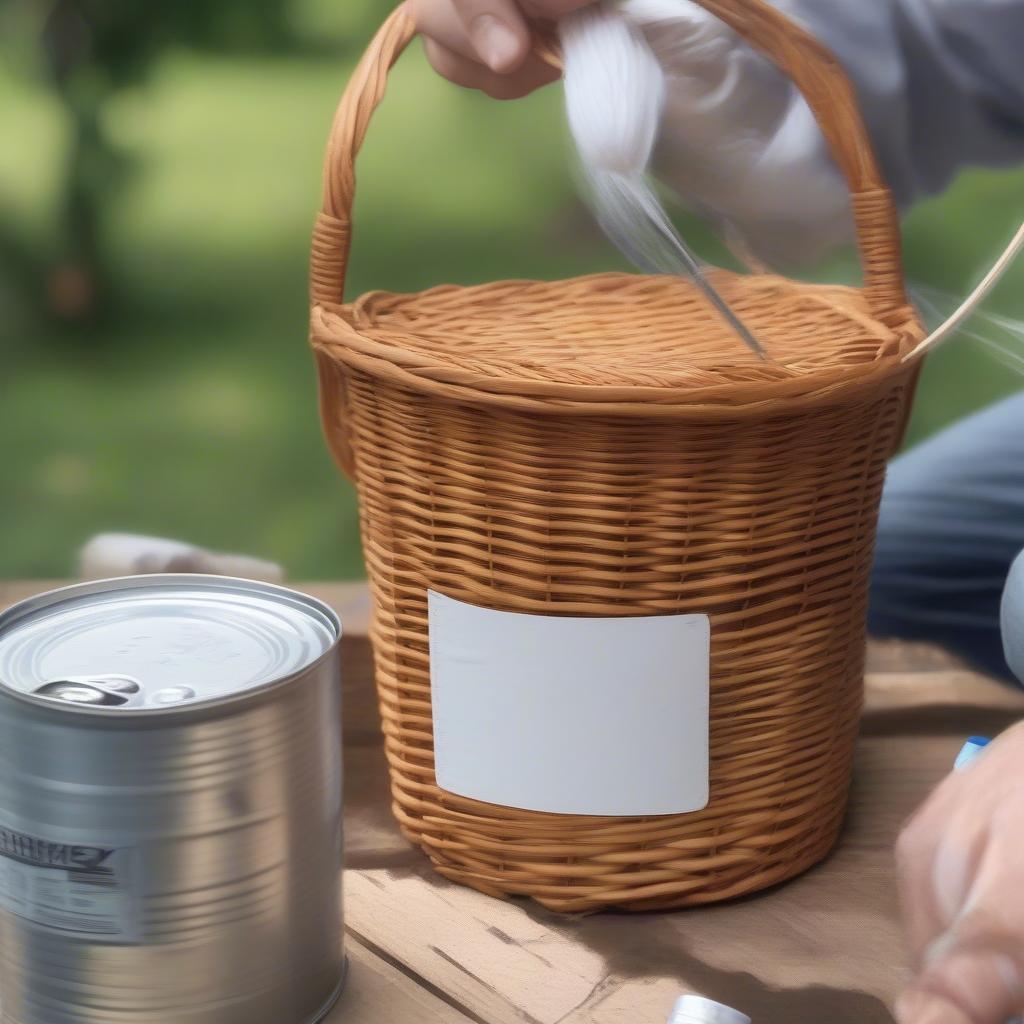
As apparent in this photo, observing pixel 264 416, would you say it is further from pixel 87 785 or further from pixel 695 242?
pixel 87 785

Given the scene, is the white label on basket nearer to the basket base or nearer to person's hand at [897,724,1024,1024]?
the basket base

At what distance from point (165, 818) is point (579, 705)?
243 millimetres

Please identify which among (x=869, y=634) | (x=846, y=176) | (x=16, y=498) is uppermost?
(x=846, y=176)

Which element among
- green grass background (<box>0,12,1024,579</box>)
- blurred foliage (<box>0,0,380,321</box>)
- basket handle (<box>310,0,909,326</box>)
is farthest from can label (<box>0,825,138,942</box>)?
blurred foliage (<box>0,0,380,321</box>)

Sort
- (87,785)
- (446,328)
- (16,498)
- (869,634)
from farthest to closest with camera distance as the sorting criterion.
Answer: (16,498) → (869,634) → (446,328) → (87,785)

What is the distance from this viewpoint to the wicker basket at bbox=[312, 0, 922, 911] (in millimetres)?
666

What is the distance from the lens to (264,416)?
86.7 inches

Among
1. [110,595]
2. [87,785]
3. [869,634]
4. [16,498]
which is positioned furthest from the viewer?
[16,498]

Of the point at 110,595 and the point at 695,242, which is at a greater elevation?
the point at 110,595

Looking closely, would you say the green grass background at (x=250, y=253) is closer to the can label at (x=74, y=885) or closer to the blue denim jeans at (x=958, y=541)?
the blue denim jeans at (x=958, y=541)

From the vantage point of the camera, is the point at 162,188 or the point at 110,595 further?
the point at 162,188

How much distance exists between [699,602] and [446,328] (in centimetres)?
23

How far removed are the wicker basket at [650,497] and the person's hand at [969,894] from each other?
0.77 ft

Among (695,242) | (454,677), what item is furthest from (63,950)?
(695,242)
